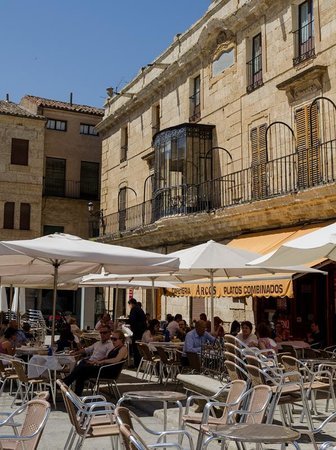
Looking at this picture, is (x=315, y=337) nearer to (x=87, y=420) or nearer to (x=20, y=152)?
(x=87, y=420)

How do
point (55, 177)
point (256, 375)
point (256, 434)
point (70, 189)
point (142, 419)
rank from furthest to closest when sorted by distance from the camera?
point (70, 189) → point (55, 177) → point (142, 419) → point (256, 375) → point (256, 434)

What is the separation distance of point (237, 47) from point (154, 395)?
14.6m

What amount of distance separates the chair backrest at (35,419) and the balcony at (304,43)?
12.9 metres

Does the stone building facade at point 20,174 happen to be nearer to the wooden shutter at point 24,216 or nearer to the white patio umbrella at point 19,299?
the wooden shutter at point 24,216

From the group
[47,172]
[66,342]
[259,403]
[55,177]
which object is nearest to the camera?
[259,403]

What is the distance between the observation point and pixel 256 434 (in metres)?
3.96

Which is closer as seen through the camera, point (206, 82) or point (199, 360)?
point (199, 360)

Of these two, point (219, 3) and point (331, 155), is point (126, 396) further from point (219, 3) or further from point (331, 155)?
point (219, 3)

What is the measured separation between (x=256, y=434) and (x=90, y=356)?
5945 millimetres

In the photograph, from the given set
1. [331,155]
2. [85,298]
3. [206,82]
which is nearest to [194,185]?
[206,82]

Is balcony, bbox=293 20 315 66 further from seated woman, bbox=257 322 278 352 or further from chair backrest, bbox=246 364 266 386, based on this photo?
chair backrest, bbox=246 364 266 386

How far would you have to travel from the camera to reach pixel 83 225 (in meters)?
34.6

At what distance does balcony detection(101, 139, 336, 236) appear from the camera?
14164 millimetres

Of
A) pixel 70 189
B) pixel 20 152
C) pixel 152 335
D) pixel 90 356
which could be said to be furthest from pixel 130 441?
pixel 70 189
